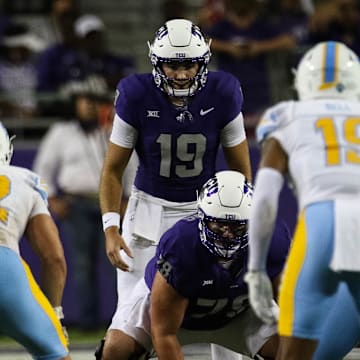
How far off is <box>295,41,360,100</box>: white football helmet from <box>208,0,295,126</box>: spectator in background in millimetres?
4438

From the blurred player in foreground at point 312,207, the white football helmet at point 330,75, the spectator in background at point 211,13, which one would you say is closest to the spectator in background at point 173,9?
the spectator in background at point 211,13

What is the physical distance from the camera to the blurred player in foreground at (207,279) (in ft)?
16.4

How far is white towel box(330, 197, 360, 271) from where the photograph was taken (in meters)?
4.14

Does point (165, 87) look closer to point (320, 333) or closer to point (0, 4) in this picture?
point (320, 333)

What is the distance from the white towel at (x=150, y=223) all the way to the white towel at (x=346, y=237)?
5.29ft

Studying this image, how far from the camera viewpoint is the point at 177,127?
5.56 meters

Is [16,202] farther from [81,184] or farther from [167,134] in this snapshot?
[81,184]

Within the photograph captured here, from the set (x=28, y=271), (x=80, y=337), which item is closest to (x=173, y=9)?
(x=80, y=337)

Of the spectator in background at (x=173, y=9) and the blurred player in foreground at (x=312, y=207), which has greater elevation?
the spectator in background at (x=173, y=9)

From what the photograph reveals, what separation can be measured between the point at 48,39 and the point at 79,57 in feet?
4.73

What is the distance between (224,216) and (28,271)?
32.6 inches

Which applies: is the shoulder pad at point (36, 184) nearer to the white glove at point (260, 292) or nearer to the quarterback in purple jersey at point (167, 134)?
the quarterback in purple jersey at point (167, 134)

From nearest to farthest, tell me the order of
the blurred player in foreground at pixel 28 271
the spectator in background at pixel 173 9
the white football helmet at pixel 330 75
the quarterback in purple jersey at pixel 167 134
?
the white football helmet at pixel 330 75 → the blurred player in foreground at pixel 28 271 → the quarterback in purple jersey at pixel 167 134 → the spectator in background at pixel 173 9

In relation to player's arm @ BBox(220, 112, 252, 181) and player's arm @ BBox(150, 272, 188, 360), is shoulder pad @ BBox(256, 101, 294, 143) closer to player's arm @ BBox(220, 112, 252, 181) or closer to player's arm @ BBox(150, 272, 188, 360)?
player's arm @ BBox(150, 272, 188, 360)
